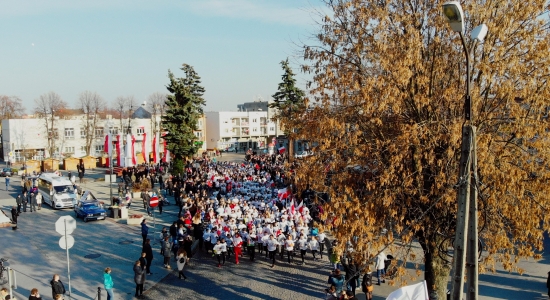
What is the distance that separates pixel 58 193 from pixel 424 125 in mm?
25999

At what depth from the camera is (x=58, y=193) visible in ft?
94.6

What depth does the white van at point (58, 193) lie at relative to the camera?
28.5 m

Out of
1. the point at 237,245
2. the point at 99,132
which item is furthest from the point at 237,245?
the point at 99,132

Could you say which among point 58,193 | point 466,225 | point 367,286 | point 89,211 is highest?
point 466,225

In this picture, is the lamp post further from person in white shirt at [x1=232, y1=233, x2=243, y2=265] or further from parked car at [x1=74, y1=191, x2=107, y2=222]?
parked car at [x1=74, y1=191, x2=107, y2=222]

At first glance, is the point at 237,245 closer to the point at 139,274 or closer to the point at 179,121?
the point at 139,274

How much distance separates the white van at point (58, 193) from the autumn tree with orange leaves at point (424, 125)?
22879 millimetres

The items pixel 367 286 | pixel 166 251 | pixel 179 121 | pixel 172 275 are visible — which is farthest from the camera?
pixel 179 121

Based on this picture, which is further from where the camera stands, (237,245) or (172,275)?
(237,245)

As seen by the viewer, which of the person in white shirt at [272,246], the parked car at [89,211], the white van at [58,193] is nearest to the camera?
the person in white shirt at [272,246]

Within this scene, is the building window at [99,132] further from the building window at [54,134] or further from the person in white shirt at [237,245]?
the person in white shirt at [237,245]

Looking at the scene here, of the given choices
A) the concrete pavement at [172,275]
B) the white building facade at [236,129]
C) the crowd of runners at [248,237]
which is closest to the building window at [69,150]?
the white building facade at [236,129]

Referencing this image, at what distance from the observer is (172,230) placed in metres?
18.9

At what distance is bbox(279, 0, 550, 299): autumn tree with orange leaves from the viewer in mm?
9492
